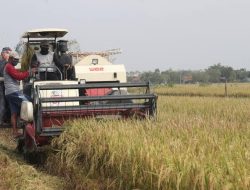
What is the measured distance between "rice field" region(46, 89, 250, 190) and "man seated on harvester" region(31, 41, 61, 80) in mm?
2458

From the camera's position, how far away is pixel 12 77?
362 inches

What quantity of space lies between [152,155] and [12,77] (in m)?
5.12

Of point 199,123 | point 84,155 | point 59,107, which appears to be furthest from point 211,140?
point 59,107

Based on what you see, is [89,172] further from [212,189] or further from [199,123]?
[212,189]

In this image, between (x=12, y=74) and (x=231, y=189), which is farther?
(x=12, y=74)

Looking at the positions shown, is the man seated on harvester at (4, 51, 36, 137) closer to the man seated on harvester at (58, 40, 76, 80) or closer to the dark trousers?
the man seated on harvester at (58, 40, 76, 80)

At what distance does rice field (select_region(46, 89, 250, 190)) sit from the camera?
4109 mm

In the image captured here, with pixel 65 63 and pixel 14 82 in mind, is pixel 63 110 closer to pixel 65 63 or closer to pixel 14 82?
pixel 14 82

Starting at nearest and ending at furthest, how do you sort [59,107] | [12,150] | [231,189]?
[231,189] < [59,107] < [12,150]

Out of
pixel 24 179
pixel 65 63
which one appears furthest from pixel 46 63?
pixel 24 179

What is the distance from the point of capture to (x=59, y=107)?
7562 mm

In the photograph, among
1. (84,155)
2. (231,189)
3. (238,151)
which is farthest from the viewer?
(84,155)

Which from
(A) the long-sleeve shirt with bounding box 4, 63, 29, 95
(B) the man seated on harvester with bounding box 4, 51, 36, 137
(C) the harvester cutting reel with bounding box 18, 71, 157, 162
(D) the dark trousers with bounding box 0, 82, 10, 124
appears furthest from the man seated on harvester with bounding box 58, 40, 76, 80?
(D) the dark trousers with bounding box 0, 82, 10, 124

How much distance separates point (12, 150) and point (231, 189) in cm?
612
